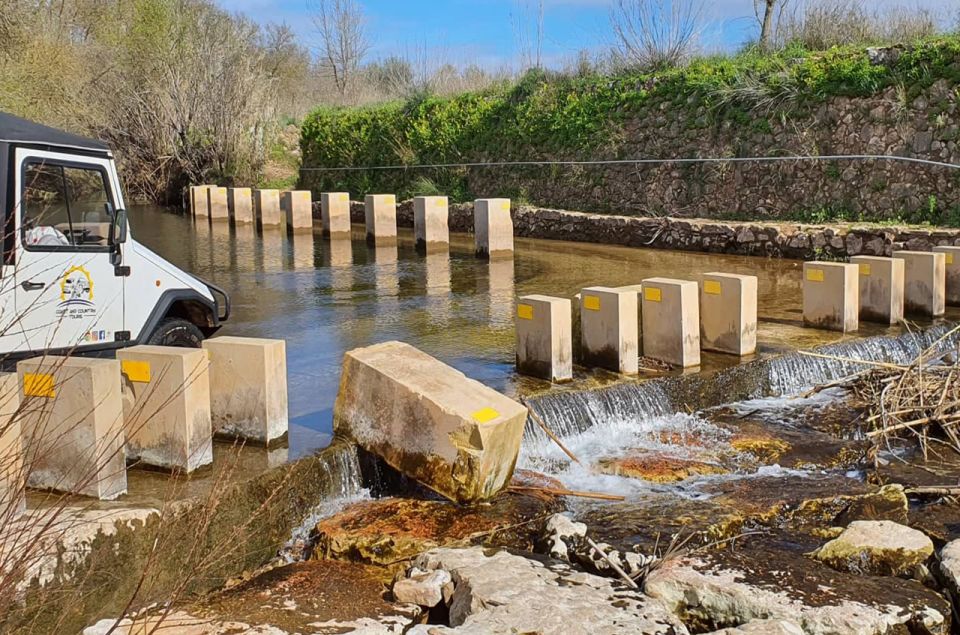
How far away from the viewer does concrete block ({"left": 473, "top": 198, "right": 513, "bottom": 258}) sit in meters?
19.3

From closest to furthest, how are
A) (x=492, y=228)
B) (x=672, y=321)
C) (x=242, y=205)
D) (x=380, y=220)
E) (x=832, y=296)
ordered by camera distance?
(x=672, y=321), (x=832, y=296), (x=492, y=228), (x=380, y=220), (x=242, y=205)

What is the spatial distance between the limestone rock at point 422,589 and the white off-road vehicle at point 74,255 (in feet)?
10.9

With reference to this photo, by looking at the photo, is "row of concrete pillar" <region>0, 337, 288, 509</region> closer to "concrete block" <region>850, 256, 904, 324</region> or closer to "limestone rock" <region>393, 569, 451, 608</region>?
"limestone rock" <region>393, 569, 451, 608</region>

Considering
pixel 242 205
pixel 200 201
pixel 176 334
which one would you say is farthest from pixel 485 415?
pixel 200 201

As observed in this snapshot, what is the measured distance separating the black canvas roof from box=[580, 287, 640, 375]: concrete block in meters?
4.81

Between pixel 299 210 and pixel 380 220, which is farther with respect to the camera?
pixel 299 210

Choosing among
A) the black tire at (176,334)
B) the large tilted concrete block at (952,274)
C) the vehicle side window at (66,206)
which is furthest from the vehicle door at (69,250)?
the large tilted concrete block at (952,274)

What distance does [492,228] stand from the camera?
19.3m

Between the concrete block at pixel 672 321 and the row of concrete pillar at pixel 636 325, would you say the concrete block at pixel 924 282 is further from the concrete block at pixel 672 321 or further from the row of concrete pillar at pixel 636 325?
the concrete block at pixel 672 321

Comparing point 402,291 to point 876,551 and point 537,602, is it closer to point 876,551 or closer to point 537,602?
point 876,551

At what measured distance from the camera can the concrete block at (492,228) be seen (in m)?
19.3

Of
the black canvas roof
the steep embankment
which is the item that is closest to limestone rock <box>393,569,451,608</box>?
the black canvas roof

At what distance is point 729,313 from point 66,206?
21.5 feet

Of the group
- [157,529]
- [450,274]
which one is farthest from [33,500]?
[450,274]
